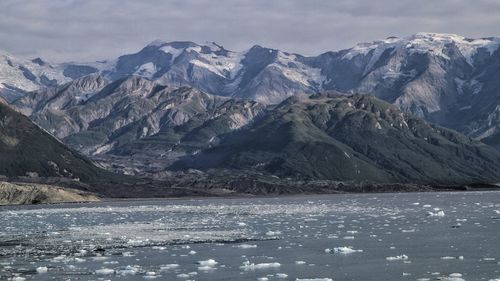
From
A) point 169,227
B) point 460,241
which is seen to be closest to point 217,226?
point 169,227

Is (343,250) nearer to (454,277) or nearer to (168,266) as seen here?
(168,266)

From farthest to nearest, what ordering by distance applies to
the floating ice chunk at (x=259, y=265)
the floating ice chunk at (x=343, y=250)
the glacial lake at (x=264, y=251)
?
the floating ice chunk at (x=343, y=250) < the floating ice chunk at (x=259, y=265) < the glacial lake at (x=264, y=251)

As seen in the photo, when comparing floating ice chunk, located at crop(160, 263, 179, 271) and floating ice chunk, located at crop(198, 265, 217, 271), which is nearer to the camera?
floating ice chunk, located at crop(198, 265, 217, 271)

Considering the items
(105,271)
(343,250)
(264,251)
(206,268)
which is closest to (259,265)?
(206,268)

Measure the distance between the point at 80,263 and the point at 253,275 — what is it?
1651cm

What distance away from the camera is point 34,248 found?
263 ft

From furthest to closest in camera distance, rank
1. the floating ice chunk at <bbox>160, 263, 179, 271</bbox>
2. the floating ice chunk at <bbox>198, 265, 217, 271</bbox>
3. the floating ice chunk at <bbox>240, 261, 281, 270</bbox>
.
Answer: the floating ice chunk at <bbox>160, 263, 179, 271</bbox>, the floating ice chunk at <bbox>240, 261, 281, 270</bbox>, the floating ice chunk at <bbox>198, 265, 217, 271</bbox>

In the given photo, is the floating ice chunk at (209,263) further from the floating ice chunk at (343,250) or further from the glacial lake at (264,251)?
the floating ice chunk at (343,250)

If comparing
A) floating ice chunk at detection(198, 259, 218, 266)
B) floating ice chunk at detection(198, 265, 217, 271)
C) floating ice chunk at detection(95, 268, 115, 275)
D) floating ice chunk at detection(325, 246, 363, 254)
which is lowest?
floating ice chunk at detection(95, 268, 115, 275)

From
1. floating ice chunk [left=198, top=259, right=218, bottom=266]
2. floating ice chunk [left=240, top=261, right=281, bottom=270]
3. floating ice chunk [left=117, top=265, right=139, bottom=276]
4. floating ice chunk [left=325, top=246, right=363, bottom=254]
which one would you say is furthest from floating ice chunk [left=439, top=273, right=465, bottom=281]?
floating ice chunk [left=117, top=265, right=139, bottom=276]

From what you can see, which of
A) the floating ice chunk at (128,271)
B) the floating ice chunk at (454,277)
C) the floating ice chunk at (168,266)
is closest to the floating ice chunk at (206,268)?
the floating ice chunk at (168,266)

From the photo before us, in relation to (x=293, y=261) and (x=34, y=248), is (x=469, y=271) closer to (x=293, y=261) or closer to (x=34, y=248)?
(x=293, y=261)

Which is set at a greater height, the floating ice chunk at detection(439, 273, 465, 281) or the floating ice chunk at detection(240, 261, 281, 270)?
the floating ice chunk at detection(439, 273, 465, 281)

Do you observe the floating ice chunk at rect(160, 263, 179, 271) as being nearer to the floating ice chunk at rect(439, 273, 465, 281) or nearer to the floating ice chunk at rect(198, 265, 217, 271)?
the floating ice chunk at rect(198, 265, 217, 271)
